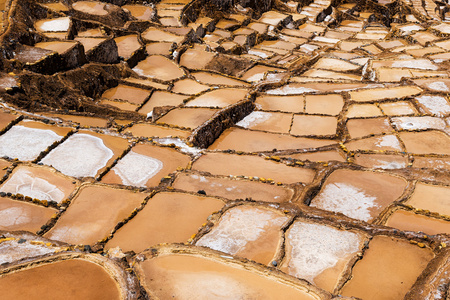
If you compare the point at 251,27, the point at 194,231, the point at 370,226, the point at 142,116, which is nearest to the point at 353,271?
the point at 370,226

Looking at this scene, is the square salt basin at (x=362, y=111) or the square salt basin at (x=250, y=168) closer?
the square salt basin at (x=250, y=168)

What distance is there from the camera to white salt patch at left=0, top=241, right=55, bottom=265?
13.8 ft

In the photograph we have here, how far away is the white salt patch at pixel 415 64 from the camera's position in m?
13.1

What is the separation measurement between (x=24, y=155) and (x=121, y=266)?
405cm

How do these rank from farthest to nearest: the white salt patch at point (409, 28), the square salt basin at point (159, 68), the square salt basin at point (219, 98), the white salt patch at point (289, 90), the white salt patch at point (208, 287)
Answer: the white salt patch at point (409, 28) → the square salt basin at point (159, 68) → the white salt patch at point (289, 90) → the square salt basin at point (219, 98) → the white salt patch at point (208, 287)

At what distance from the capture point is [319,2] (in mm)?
26016

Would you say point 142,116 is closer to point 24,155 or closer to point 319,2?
point 24,155

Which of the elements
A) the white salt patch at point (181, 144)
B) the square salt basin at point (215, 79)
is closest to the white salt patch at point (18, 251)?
the white salt patch at point (181, 144)

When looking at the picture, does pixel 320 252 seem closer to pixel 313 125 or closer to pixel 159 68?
pixel 313 125

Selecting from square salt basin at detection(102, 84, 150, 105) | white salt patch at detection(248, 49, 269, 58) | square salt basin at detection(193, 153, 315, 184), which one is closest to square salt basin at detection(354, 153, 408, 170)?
square salt basin at detection(193, 153, 315, 184)

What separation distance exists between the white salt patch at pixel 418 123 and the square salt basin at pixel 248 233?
17.0 feet

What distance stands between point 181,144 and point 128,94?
14.4 ft

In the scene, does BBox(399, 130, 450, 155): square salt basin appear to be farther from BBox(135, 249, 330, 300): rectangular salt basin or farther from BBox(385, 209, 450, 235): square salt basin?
BBox(135, 249, 330, 300): rectangular salt basin

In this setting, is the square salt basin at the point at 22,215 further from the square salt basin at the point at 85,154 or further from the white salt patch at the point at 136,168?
the white salt patch at the point at 136,168
